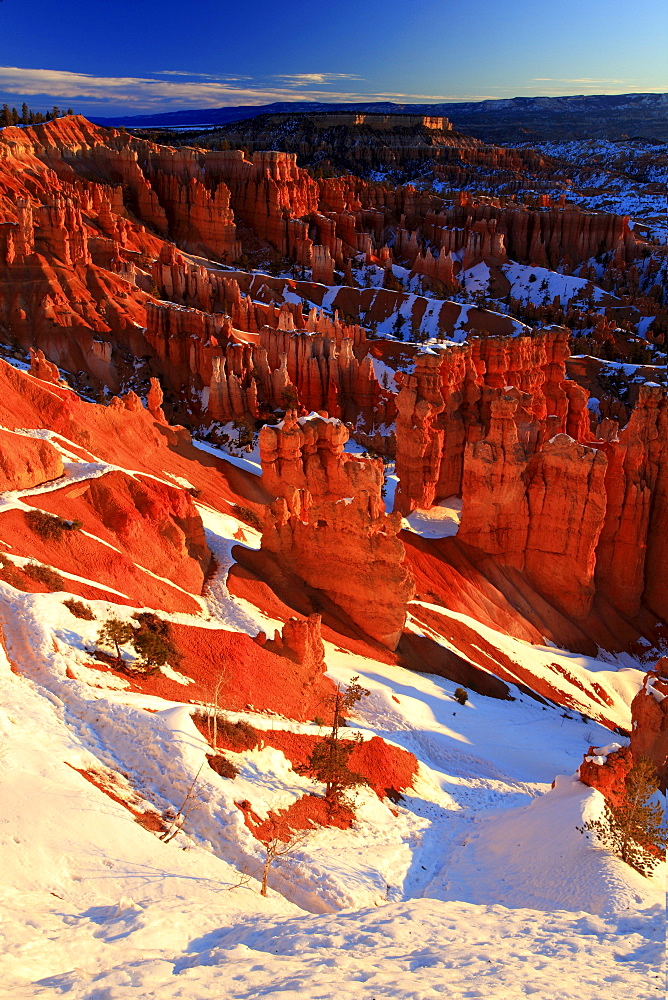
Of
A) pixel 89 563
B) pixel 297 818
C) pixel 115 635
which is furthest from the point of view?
pixel 89 563

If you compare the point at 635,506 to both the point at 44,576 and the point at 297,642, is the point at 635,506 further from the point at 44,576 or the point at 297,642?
the point at 44,576

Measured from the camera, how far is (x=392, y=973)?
9.64m

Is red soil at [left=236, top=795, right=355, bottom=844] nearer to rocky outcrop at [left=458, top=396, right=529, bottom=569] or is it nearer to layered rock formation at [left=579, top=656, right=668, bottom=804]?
layered rock formation at [left=579, top=656, right=668, bottom=804]

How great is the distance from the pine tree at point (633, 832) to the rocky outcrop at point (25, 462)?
52.3 feet

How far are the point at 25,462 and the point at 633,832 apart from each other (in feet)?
56.4

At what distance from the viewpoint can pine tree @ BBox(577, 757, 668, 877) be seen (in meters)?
15.7

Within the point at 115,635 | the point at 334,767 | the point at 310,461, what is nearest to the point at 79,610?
the point at 115,635

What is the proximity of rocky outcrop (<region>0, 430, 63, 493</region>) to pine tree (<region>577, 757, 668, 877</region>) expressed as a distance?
15935mm

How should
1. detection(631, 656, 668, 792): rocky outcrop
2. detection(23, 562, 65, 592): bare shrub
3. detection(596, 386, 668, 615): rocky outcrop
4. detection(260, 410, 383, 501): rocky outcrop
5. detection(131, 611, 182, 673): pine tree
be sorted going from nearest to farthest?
detection(131, 611, 182, 673): pine tree < detection(23, 562, 65, 592): bare shrub < detection(631, 656, 668, 792): rocky outcrop < detection(260, 410, 383, 501): rocky outcrop < detection(596, 386, 668, 615): rocky outcrop

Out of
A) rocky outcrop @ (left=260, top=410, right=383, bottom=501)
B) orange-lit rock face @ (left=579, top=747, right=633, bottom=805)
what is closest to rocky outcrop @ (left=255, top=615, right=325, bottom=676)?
orange-lit rock face @ (left=579, top=747, right=633, bottom=805)

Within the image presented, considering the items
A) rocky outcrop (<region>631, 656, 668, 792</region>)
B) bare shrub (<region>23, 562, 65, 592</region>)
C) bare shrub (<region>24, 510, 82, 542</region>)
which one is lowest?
rocky outcrop (<region>631, 656, 668, 792</region>)

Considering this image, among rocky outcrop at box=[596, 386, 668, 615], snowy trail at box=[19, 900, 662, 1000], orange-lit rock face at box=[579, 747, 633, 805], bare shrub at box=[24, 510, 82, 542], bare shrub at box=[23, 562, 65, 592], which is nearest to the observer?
snowy trail at box=[19, 900, 662, 1000]

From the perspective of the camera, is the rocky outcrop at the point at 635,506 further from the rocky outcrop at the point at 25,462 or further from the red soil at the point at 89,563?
the rocky outcrop at the point at 25,462

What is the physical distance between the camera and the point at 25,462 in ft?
69.1
